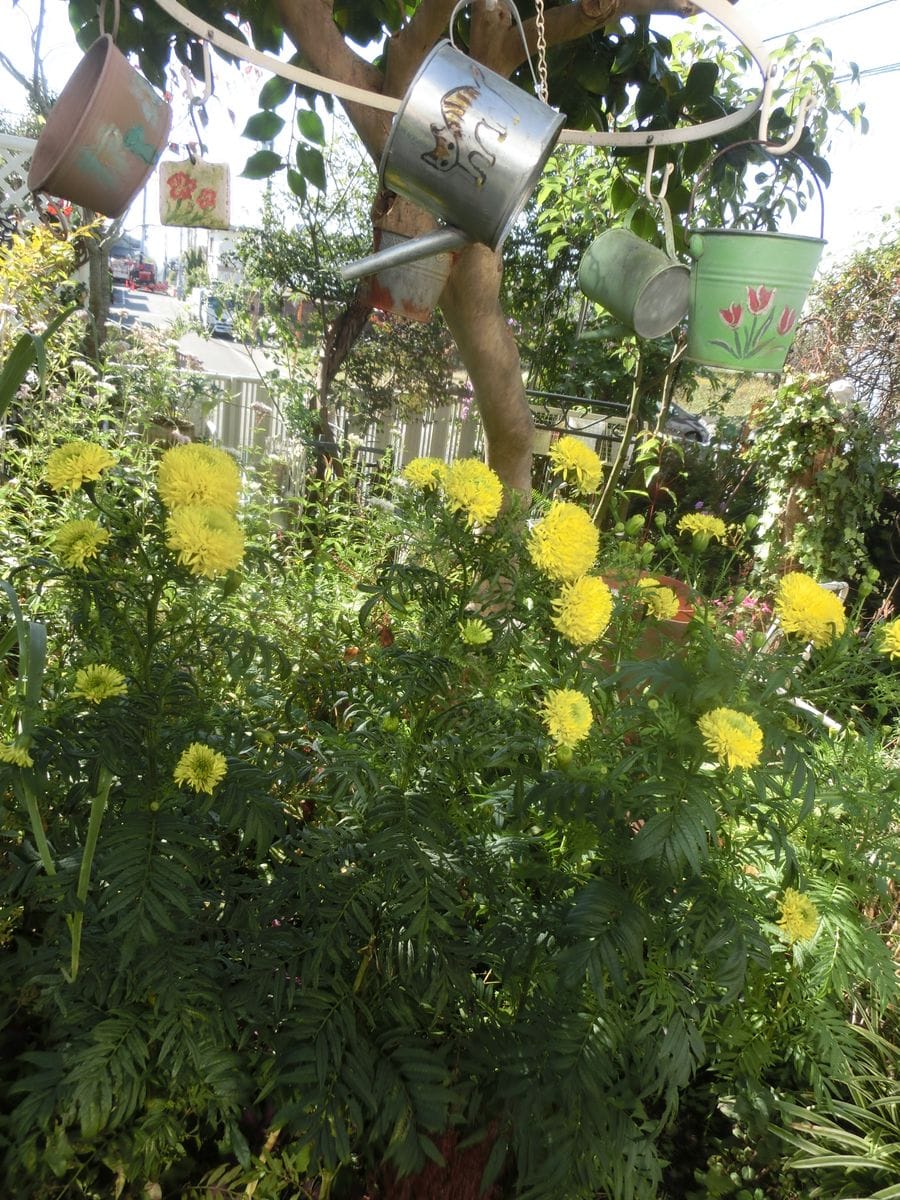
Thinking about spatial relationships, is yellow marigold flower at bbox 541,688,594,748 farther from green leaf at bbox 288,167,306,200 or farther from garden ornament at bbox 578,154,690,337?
green leaf at bbox 288,167,306,200

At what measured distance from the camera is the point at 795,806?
0.94m

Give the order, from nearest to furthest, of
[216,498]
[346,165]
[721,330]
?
Result: [216,498], [721,330], [346,165]

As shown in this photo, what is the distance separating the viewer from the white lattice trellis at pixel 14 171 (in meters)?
2.69

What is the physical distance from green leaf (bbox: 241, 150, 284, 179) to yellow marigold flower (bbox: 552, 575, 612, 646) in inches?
43.5

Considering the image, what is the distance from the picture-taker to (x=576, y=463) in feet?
2.90

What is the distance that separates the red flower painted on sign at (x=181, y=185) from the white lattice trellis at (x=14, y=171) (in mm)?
1587

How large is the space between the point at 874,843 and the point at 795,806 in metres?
0.20

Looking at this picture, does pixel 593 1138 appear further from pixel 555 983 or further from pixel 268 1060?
pixel 268 1060

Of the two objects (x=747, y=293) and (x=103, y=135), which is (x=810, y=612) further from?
(x=103, y=135)

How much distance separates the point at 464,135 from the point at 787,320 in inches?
25.1

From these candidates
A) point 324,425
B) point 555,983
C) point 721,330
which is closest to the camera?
point 555,983

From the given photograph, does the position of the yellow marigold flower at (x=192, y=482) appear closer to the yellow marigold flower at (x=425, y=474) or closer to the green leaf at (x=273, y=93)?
the yellow marigold flower at (x=425, y=474)

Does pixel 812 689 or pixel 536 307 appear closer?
pixel 812 689

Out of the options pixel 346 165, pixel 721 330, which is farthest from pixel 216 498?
pixel 346 165
